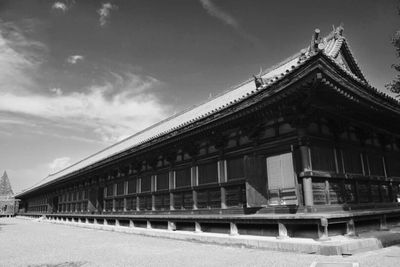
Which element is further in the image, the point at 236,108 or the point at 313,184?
the point at 236,108

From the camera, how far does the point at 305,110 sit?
388 inches

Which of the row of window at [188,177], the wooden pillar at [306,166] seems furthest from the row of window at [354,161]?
the row of window at [188,177]

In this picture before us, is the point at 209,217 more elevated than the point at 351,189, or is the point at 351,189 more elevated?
the point at 351,189

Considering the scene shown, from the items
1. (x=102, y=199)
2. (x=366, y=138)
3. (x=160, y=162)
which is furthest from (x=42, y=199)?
(x=366, y=138)

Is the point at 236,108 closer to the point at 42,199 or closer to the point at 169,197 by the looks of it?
the point at 169,197

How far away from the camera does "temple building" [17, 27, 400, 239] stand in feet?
30.4

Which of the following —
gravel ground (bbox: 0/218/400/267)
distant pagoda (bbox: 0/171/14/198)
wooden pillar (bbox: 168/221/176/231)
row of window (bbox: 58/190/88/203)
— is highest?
distant pagoda (bbox: 0/171/14/198)

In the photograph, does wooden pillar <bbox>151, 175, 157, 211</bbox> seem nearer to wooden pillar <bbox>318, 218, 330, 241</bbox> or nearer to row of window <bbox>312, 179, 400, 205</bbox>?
row of window <bbox>312, 179, 400, 205</bbox>

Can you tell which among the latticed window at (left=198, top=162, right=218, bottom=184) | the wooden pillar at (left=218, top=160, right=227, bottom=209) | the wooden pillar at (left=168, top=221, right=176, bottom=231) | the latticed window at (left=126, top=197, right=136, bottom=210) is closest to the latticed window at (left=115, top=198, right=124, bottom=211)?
the latticed window at (left=126, top=197, right=136, bottom=210)

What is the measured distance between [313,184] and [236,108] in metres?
3.36

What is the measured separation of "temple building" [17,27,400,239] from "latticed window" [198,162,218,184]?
0.04 m

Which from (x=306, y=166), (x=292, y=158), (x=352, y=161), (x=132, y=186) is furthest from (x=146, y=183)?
(x=352, y=161)

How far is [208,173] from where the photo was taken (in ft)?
44.5

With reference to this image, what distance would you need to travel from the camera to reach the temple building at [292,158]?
9258 millimetres
